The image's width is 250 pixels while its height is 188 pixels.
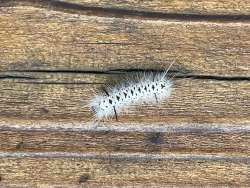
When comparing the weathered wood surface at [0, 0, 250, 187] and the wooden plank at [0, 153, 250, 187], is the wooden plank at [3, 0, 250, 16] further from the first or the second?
the wooden plank at [0, 153, 250, 187]

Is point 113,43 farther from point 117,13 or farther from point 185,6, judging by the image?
point 185,6

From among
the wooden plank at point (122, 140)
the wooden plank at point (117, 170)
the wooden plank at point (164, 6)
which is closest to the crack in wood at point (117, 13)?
the wooden plank at point (164, 6)

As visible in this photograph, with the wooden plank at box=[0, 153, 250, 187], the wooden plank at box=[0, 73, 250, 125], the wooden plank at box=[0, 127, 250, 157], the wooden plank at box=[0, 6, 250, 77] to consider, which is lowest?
the wooden plank at box=[0, 153, 250, 187]

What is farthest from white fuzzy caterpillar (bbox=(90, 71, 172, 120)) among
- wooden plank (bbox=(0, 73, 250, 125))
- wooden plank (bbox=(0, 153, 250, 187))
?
wooden plank (bbox=(0, 153, 250, 187))

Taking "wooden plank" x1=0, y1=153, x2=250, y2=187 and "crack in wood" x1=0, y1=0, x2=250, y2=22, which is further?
"wooden plank" x1=0, y1=153, x2=250, y2=187

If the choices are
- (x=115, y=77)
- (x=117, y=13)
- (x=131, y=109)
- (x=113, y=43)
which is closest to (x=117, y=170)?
(x=131, y=109)

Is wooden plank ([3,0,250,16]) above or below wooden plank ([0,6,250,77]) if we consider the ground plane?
above

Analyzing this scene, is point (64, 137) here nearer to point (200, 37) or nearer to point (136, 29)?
point (136, 29)
